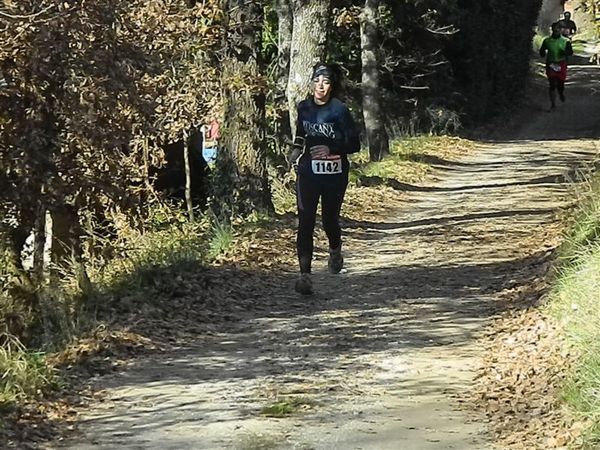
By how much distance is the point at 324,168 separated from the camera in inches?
384

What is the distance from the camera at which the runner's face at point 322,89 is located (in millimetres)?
9680

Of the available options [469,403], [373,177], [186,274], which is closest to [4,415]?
[469,403]

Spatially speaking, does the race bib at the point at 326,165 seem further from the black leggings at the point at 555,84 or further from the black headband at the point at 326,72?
the black leggings at the point at 555,84

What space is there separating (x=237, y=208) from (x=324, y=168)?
4524 mm

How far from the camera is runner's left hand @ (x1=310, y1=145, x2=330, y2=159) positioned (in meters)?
9.70

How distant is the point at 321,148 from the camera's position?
9.70 m

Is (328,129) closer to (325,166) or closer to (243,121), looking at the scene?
(325,166)

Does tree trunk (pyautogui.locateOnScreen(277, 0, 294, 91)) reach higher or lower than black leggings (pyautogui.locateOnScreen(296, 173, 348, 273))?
higher

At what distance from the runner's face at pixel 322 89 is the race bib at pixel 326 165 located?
1.68ft

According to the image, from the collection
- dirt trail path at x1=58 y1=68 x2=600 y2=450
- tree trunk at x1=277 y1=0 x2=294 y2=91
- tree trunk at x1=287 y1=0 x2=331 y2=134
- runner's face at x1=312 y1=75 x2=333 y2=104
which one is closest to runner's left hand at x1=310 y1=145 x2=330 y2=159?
runner's face at x1=312 y1=75 x2=333 y2=104

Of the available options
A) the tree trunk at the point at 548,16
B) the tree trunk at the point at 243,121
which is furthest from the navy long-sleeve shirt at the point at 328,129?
the tree trunk at the point at 548,16

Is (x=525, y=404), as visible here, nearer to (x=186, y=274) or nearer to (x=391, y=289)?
(x=391, y=289)

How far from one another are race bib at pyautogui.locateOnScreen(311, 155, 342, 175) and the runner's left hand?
4cm

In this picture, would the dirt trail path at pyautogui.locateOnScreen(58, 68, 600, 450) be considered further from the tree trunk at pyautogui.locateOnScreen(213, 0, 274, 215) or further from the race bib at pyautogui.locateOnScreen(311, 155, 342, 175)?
the tree trunk at pyautogui.locateOnScreen(213, 0, 274, 215)
